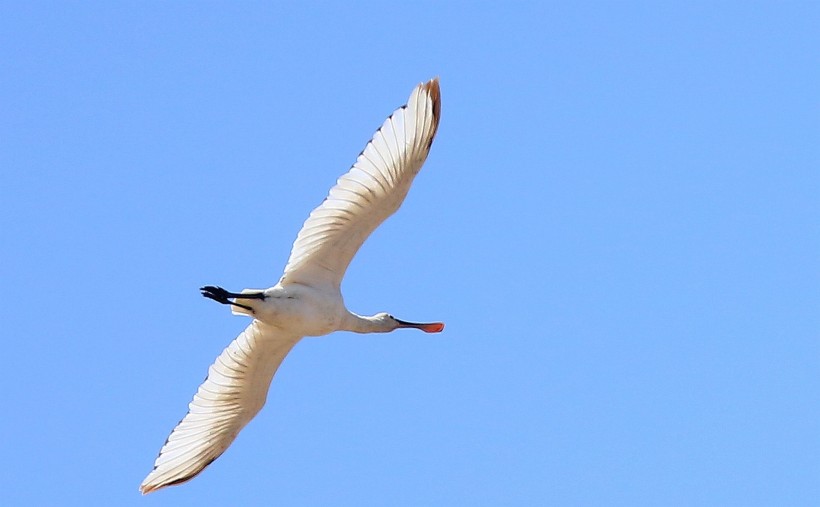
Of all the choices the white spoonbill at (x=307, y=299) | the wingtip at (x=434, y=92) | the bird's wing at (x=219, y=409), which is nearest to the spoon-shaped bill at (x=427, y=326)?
the white spoonbill at (x=307, y=299)

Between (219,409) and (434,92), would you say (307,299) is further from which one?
(434,92)

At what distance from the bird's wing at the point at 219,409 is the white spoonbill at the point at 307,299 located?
0.01 m

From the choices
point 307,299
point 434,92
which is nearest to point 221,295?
point 307,299

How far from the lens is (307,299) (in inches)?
844

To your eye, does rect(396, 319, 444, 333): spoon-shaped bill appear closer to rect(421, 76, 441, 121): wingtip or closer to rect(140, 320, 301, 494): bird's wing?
rect(140, 320, 301, 494): bird's wing

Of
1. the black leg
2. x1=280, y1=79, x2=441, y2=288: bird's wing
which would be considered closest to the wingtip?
x1=280, y1=79, x2=441, y2=288: bird's wing

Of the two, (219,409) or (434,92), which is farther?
(219,409)

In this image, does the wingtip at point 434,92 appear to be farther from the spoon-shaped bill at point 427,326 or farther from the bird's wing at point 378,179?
the spoon-shaped bill at point 427,326

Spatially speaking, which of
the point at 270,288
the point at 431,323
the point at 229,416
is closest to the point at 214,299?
the point at 270,288

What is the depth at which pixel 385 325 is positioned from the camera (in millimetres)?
23141

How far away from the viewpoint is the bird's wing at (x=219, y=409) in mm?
22391

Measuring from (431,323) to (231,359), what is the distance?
124 inches

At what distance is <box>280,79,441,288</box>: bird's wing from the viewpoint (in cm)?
2061

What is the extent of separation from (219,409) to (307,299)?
234 centimetres
